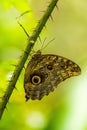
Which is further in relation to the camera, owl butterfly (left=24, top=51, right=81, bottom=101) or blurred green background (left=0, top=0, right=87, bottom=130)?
blurred green background (left=0, top=0, right=87, bottom=130)

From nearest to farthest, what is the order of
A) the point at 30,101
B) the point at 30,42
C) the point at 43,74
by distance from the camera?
the point at 30,42
the point at 43,74
the point at 30,101

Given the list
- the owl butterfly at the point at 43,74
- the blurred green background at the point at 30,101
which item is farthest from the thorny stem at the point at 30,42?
the blurred green background at the point at 30,101

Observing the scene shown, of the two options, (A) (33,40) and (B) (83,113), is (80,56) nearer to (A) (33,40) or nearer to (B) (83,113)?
(B) (83,113)

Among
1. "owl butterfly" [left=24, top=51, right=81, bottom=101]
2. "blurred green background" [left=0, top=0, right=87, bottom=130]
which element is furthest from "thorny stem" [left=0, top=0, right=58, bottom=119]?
"blurred green background" [left=0, top=0, right=87, bottom=130]

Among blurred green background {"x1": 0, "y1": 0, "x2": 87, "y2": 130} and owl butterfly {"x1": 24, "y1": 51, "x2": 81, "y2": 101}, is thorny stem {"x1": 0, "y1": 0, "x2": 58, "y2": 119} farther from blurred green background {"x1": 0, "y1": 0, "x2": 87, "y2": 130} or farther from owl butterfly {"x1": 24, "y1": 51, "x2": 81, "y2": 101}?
blurred green background {"x1": 0, "y1": 0, "x2": 87, "y2": 130}

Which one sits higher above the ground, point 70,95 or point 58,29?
point 58,29

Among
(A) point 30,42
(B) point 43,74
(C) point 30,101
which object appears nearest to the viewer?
(A) point 30,42

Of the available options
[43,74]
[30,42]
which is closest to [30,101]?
[43,74]

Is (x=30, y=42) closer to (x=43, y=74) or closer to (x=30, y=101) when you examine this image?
(x=43, y=74)

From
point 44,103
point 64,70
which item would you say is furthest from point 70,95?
point 64,70
